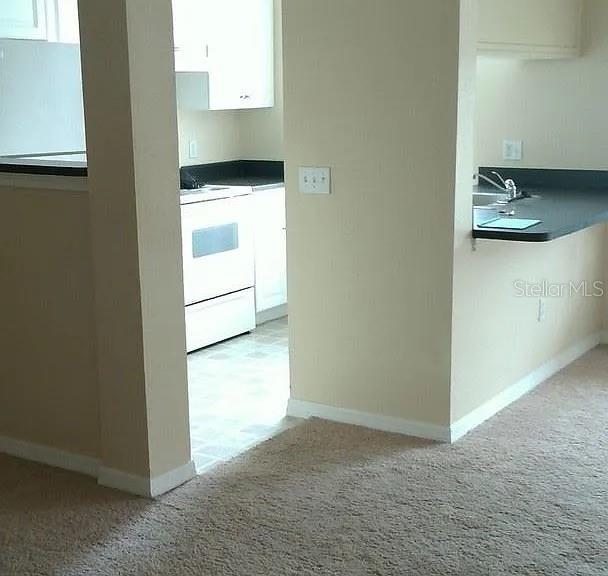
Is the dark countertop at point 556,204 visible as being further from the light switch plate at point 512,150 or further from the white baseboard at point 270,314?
the white baseboard at point 270,314

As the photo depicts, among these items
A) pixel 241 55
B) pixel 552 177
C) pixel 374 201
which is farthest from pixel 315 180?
pixel 241 55

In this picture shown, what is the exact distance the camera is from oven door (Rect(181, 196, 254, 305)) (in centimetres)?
511

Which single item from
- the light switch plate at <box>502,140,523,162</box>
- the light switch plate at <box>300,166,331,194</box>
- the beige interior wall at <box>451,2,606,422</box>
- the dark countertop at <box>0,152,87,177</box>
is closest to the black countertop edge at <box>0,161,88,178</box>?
the dark countertop at <box>0,152,87,177</box>

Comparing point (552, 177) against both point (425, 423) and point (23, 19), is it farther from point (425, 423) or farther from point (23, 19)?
point (23, 19)

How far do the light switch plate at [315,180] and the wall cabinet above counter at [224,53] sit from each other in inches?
66.5

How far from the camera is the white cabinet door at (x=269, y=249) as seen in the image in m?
5.70

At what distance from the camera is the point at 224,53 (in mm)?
5613

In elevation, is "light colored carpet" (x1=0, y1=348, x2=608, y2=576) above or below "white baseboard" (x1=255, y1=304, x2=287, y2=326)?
below

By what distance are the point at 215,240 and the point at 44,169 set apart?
1985 mm

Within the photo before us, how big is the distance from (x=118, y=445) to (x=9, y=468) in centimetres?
54

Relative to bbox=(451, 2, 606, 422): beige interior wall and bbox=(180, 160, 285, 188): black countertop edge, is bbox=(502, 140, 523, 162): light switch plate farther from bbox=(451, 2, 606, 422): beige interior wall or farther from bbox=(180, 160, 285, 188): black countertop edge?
bbox=(180, 160, 285, 188): black countertop edge

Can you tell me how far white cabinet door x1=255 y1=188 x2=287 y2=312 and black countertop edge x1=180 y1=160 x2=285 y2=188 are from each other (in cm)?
12

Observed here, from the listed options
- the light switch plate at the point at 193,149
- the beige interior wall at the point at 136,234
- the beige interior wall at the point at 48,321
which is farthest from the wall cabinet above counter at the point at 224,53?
the beige interior wall at the point at 136,234

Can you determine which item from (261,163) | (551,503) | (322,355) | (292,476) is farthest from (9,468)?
(261,163)
